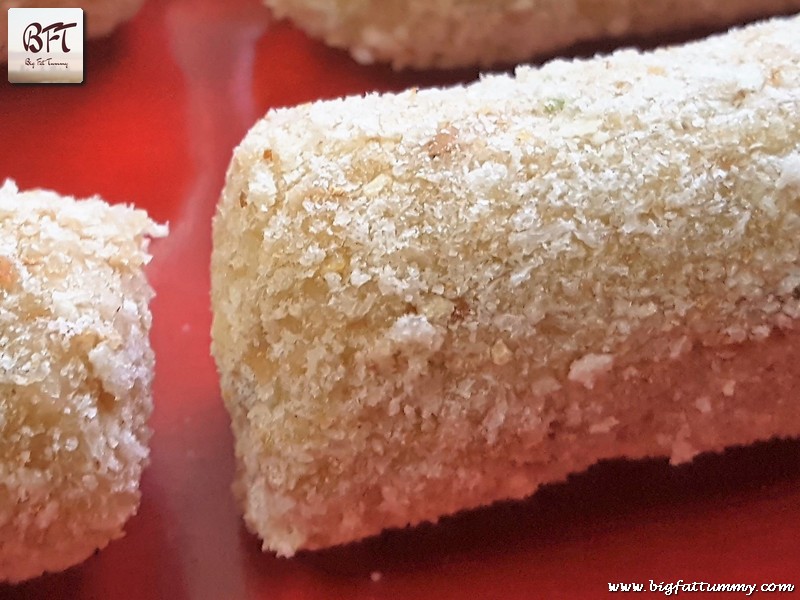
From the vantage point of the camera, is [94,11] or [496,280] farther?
[94,11]

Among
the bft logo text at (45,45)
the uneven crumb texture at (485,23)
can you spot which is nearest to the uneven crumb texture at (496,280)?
the uneven crumb texture at (485,23)

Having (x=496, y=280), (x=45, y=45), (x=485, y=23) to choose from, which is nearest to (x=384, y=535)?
(x=496, y=280)

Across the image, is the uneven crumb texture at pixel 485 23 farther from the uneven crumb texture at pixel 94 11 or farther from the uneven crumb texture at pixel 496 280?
the uneven crumb texture at pixel 496 280

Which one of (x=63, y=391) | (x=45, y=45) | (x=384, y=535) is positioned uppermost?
(x=45, y=45)

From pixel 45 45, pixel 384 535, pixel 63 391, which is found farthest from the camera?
pixel 45 45

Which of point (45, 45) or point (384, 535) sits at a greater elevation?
point (45, 45)

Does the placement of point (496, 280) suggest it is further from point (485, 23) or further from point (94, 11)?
point (94, 11)

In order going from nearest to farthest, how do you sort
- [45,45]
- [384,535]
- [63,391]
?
[63,391]
[384,535]
[45,45]
